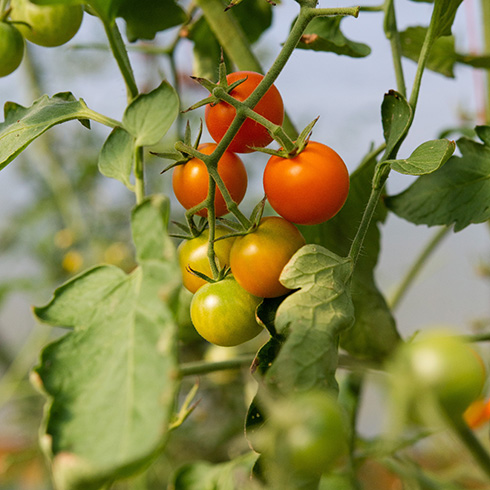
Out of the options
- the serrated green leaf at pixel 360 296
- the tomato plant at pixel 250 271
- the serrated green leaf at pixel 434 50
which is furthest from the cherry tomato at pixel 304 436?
the serrated green leaf at pixel 434 50

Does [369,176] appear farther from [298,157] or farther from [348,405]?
[348,405]

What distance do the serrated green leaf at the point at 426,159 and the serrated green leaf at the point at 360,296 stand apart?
0.32 feet

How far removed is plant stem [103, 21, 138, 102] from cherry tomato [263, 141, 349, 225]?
0.10 m

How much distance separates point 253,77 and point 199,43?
7.6 inches

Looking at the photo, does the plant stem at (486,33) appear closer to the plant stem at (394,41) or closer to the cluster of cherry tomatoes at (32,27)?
the plant stem at (394,41)

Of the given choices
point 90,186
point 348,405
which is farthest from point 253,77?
point 90,186

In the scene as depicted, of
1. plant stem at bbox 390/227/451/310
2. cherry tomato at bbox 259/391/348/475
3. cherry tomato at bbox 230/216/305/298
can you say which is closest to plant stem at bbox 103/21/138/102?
cherry tomato at bbox 230/216/305/298

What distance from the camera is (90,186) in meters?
1.38

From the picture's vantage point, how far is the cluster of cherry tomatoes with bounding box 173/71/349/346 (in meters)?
0.26

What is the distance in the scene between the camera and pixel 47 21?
1.16 ft

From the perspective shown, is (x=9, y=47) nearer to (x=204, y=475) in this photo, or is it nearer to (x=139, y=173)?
(x=139, y=173)

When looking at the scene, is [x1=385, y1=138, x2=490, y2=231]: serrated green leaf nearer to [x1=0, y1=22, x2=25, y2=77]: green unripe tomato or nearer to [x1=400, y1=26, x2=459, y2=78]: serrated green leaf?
[x1=400, y1=26, x2=459, y2=78]: serrated green leaf

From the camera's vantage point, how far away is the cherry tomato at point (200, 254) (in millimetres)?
287

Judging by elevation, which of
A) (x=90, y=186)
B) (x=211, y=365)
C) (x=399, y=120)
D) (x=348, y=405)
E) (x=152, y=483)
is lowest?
(x=152, y=483)
